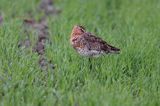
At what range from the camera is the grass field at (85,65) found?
214 inches

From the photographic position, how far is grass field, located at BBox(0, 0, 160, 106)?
543 cm

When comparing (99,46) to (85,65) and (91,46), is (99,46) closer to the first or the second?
(91,46)

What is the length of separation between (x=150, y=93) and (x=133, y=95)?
21 centimetres

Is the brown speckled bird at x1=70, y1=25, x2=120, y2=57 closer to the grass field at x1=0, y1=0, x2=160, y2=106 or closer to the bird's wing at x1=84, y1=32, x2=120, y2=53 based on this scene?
the bird's wing at x1=84, y1=32, x2=120, y2=53

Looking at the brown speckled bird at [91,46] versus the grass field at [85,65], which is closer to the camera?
the grass field at [85,65]

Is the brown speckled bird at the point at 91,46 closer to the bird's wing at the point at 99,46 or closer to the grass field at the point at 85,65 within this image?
the bird's wing at the point at 99,46

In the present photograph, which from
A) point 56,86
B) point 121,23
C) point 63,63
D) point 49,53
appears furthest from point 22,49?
point 121,23

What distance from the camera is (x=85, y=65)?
21.1ft

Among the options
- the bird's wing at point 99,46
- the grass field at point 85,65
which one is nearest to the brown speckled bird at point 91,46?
the bird's wing at point 99,46

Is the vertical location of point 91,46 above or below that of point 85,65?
above

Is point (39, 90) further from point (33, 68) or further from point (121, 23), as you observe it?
point (121, 23)

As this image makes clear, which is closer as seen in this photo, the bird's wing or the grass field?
the grass field

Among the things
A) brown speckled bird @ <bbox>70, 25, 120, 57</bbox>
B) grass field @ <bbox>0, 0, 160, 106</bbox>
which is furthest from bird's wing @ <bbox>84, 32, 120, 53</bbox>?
grass field @ <bbox>0, 0, 160, 106</bbox>

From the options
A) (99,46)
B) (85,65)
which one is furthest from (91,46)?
(85,65)
